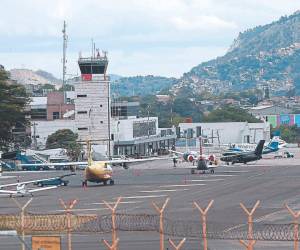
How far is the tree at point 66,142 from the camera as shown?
523 ft

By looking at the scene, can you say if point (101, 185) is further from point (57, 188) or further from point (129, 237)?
point (129, 237)

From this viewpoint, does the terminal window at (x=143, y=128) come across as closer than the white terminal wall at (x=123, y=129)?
No

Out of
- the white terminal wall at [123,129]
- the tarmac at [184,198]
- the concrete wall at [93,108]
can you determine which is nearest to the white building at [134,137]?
the white terminal wall at [123,129]

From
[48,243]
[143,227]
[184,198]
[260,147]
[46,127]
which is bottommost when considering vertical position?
[184,198]

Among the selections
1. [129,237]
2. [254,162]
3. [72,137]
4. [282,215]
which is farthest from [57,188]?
[72,137]

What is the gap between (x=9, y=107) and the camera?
458 ft

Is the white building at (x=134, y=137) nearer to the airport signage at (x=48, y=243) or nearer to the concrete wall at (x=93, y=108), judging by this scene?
the concrete wall at (x=93, y=108)

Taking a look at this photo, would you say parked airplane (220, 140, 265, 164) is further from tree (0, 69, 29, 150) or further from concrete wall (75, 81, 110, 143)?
concrete wall (75, 81, 110, 143)

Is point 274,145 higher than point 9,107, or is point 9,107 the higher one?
point 9,107

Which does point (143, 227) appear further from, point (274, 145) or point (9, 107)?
point (274, 145)

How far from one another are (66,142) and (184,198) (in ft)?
308

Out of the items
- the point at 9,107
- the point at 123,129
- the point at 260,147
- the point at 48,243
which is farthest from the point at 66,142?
the point at 48,243

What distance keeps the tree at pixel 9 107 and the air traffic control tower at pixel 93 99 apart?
1813 cm

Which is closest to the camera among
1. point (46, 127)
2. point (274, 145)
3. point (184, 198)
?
point (184, 198)
